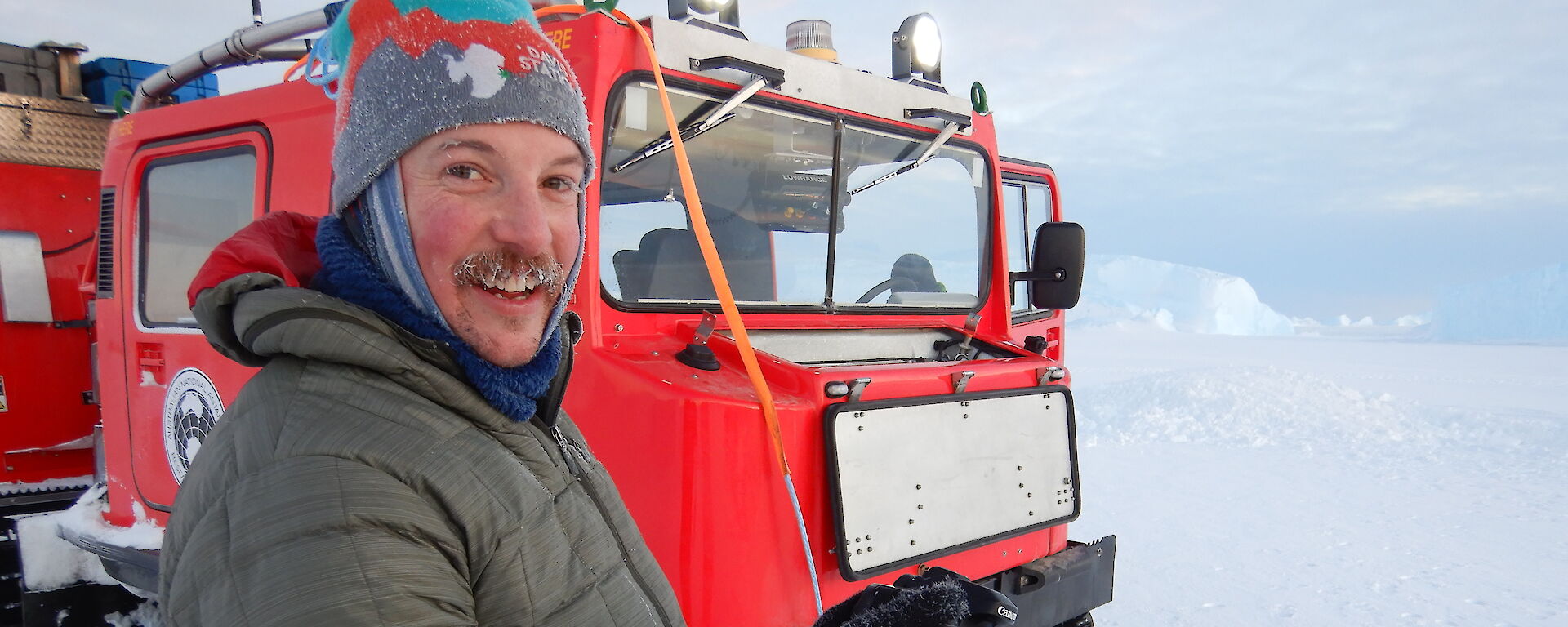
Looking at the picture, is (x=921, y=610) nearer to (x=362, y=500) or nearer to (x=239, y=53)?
(x=362, y=500)

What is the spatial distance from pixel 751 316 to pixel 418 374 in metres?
1.95

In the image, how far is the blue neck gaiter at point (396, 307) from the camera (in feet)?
3.36

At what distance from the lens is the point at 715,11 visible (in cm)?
292

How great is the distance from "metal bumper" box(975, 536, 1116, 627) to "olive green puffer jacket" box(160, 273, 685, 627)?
7.04 ft

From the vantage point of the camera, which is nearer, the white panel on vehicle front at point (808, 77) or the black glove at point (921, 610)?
the black glove at point (921, 610)

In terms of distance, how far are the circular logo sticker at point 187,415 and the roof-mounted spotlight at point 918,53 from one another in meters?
2.69

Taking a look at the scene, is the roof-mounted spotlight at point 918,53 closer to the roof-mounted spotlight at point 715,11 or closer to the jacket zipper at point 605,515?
the roof-mounted spotlight at point 715,11

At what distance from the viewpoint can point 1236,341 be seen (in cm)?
3092

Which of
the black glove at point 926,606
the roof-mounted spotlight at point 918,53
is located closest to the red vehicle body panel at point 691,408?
the black glove at point 926,606

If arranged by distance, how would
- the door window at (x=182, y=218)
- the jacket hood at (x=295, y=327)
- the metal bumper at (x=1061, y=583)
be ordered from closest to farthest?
the jacket hood at (x=295, y=327)
the metal bumper at (x=1061, y=583)
the door window at (x=182, y=218)

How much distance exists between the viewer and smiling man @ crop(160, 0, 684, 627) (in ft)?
2.71

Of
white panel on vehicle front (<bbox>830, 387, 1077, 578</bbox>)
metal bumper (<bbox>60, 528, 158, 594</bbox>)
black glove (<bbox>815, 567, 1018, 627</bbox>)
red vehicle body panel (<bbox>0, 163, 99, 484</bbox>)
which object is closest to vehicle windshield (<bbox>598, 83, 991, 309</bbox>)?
white panel on vehicle front (<bbox>830, 387, 1077, 578</bbox>)

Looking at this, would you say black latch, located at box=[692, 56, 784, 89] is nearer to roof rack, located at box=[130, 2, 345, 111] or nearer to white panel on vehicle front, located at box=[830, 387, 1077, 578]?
white panel on vehicle front, located at box=[830, 387, 1077, 578]

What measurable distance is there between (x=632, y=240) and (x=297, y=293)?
1764 mm
